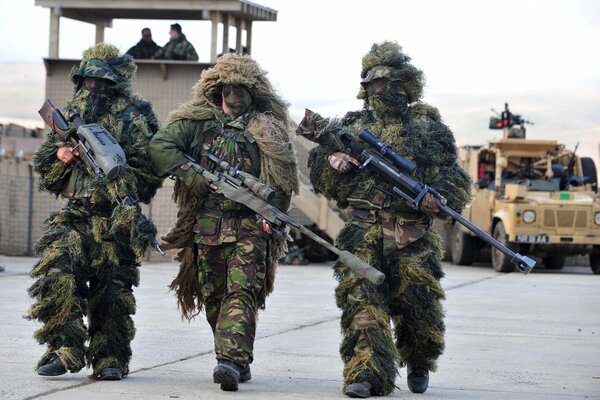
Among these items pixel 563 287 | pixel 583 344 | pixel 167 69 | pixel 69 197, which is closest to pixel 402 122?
pixel 69 197

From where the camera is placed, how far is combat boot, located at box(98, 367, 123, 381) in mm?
8297

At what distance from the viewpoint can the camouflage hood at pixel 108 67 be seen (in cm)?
864

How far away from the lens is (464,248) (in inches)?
1011

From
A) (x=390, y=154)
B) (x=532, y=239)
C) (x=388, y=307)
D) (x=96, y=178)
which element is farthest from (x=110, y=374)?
(x=532, y=239)

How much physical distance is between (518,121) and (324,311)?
44.6ft

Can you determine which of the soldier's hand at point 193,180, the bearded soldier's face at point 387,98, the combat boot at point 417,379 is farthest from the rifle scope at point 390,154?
the combat boot at point 417,379

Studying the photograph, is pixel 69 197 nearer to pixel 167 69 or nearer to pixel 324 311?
pixel 324 311

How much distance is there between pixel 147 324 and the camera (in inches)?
482

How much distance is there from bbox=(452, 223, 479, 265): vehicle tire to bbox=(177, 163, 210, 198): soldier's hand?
17.6 metres

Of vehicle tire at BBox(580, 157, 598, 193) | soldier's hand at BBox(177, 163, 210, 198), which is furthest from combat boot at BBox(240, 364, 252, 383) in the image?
vehicle tire at BBox(580, 157, 598, 193)

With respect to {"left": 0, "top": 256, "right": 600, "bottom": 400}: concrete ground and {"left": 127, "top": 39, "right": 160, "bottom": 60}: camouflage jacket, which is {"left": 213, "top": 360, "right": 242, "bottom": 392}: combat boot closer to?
{"left": 0, "top": 256, "right": 600, "bottom": 400}: concrete ground

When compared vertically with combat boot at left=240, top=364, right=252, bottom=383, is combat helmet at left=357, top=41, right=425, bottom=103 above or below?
above

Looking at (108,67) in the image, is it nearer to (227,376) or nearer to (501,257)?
(227,376)

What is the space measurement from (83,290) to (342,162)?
1841mm
